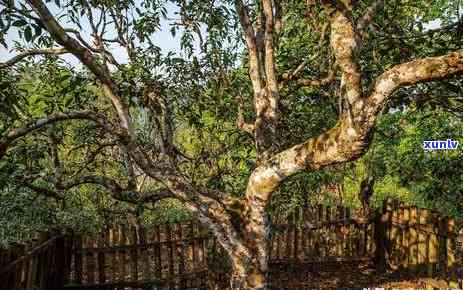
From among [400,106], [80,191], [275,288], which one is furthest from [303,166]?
[80,191]

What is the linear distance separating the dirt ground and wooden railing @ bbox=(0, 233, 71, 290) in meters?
4.62

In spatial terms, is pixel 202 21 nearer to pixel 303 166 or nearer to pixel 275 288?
pixel 303 166

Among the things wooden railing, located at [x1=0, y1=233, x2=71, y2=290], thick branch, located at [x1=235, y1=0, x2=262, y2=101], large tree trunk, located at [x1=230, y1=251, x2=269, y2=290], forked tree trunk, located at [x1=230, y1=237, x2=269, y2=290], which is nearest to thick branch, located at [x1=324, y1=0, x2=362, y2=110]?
thick branch, located at [x1=235, y1=0, x2=262, y2=101]

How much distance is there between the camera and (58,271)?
27.7 feet

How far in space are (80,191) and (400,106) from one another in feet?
41.3

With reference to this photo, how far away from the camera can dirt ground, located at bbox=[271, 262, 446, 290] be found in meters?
9.68

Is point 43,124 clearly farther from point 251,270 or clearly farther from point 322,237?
point 322,237

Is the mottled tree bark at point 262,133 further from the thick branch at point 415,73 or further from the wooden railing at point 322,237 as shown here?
the wooden railing at point 322,237

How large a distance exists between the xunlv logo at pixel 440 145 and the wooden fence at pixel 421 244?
1.77 m

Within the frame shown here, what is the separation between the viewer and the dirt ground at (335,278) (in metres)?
9.68

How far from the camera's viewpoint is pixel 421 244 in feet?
31.8

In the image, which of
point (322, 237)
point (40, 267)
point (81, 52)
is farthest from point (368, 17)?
point (322, 237)

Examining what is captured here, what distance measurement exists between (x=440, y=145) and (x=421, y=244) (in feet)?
8.71

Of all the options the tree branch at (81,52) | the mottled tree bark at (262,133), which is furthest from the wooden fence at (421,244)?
the tree branch at (81,52)
